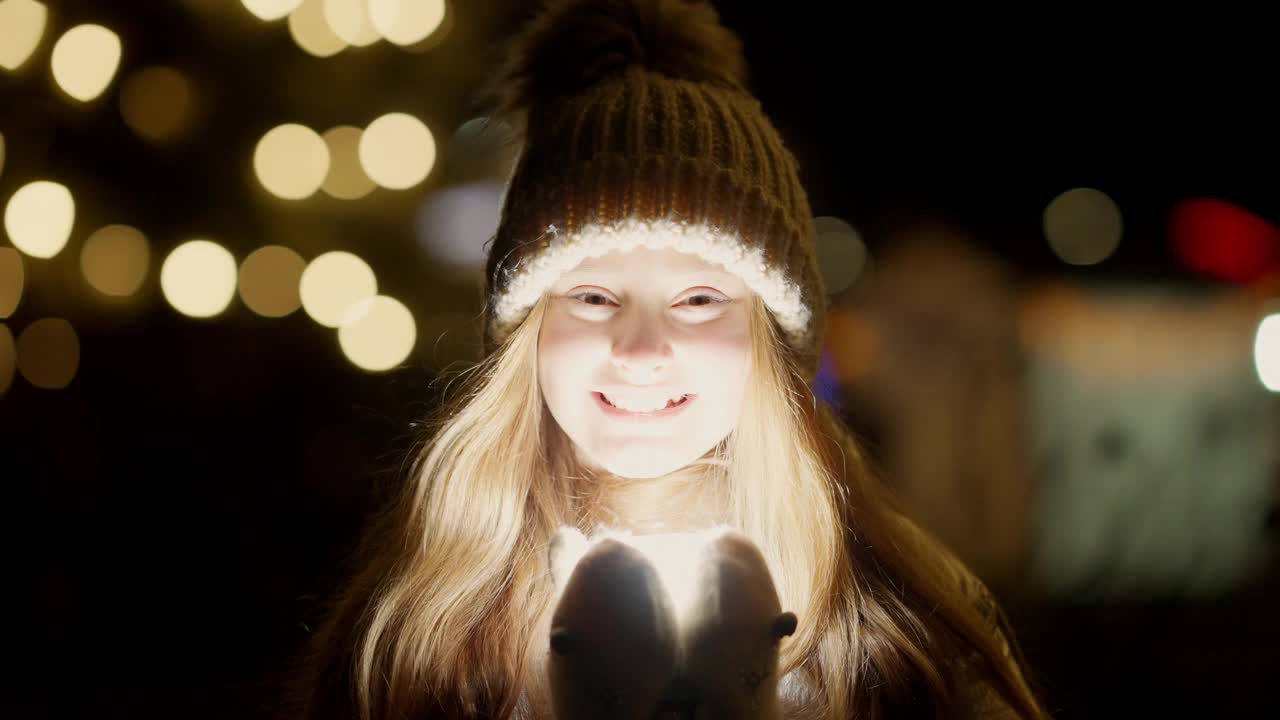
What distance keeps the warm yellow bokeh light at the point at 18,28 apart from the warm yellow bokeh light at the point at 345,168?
156cm

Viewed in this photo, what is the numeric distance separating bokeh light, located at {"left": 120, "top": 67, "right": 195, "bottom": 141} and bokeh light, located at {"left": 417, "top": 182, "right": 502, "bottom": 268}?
1350 millimetres

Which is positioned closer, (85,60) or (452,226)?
(85,60)

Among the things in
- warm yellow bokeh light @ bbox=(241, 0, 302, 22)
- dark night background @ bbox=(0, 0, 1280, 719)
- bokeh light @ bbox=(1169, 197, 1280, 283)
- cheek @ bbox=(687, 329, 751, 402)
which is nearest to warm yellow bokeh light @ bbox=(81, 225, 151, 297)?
dark night background @ bbox=(0, 0, 1280, 719)

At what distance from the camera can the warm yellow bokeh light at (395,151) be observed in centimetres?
542

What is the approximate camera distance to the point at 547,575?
213 cm

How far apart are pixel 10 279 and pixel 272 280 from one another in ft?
4.54

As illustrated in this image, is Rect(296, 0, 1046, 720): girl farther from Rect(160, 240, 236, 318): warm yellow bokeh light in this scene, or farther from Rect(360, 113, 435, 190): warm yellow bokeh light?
Rect(160, 240, 236, 318): warm yellow bokeh light

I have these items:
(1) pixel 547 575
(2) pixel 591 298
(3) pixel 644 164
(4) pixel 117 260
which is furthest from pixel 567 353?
(4) pixel 117 260

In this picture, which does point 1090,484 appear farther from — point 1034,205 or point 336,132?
point 336,132

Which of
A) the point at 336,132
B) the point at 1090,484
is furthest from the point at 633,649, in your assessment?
the point at 336,132

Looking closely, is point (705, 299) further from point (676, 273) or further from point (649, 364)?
point (649, 364)

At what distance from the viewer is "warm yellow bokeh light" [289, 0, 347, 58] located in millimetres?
4996

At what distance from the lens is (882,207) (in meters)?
5.11

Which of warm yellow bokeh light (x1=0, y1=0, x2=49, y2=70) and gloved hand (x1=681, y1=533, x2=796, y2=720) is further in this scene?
warm yellow bokeh light (x1=0, y1=0, x2=49, y2=70)
